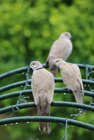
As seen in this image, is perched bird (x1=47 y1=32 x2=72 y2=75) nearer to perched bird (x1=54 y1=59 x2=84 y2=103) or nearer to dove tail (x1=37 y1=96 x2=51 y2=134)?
perched bird (x1=54 y1=59 x2=84 y2=103)

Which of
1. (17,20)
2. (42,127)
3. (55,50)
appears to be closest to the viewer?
(42,127)

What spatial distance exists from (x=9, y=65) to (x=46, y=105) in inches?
138

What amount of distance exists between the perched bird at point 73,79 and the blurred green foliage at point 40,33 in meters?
2.65

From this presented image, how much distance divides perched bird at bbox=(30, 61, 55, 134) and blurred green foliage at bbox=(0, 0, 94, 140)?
120 inches

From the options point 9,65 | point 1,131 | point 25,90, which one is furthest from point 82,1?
point 25,90

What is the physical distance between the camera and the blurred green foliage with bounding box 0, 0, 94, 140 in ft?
26.8

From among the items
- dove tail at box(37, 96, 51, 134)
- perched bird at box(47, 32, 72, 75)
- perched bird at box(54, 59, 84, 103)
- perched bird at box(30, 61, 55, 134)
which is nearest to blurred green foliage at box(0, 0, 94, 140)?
perched bird at box(47, 32, 72, 75)

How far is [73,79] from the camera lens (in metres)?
5.21

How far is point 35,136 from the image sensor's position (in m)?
8.52

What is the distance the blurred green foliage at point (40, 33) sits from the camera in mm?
8156

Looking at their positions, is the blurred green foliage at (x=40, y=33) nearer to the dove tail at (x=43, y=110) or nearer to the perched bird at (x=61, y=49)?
the perched bird at (x=61, y=49)

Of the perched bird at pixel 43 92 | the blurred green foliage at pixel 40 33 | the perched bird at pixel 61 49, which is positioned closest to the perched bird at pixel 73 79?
the perched bird at pixel 43 92

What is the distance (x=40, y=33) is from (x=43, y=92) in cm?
352

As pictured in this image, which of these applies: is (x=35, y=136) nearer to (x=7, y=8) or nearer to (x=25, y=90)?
(x=7, y=8)
